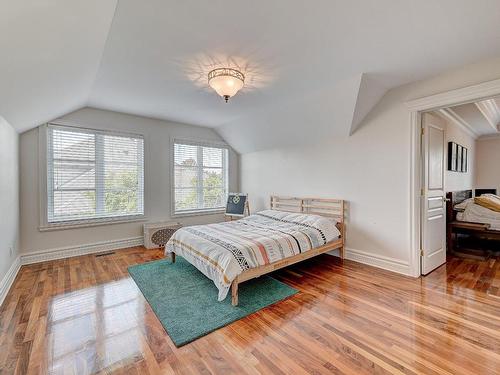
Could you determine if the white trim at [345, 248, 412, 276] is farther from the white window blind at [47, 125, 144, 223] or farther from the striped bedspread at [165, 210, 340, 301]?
the white window blind at [47, 125, 144, 223]

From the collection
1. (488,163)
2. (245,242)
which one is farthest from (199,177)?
(488,163)

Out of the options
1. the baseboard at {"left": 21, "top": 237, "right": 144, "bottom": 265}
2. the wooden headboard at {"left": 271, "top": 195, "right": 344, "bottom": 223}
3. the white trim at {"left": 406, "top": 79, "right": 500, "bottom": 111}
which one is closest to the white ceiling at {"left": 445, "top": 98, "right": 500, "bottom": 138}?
the white trim at {"left": 406, "top": 79, "right": 500, "bottom": 111}

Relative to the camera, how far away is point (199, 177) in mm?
5387

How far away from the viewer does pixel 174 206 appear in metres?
4.96

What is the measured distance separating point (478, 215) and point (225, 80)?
461 cm

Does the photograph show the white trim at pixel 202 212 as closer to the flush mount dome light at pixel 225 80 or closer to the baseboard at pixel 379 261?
the baseboard at pixel 379 261

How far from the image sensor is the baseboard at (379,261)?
3133 mm

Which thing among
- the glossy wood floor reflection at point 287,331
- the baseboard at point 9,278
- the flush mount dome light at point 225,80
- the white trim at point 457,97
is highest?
the flush mount dome light at point 225,80

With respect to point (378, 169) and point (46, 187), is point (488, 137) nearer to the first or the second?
point (378, 169)

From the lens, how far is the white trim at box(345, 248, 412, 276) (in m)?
3.13

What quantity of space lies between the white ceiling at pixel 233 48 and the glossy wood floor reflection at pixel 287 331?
6.74 ft

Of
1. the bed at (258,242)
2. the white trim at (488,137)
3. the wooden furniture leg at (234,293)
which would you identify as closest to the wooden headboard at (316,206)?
the bed at (258,242)

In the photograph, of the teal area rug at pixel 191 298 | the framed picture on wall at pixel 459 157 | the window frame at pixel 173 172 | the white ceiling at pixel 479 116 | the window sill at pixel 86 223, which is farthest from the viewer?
the window frame at pixel 173 172

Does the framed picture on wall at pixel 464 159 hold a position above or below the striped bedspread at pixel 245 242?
above
